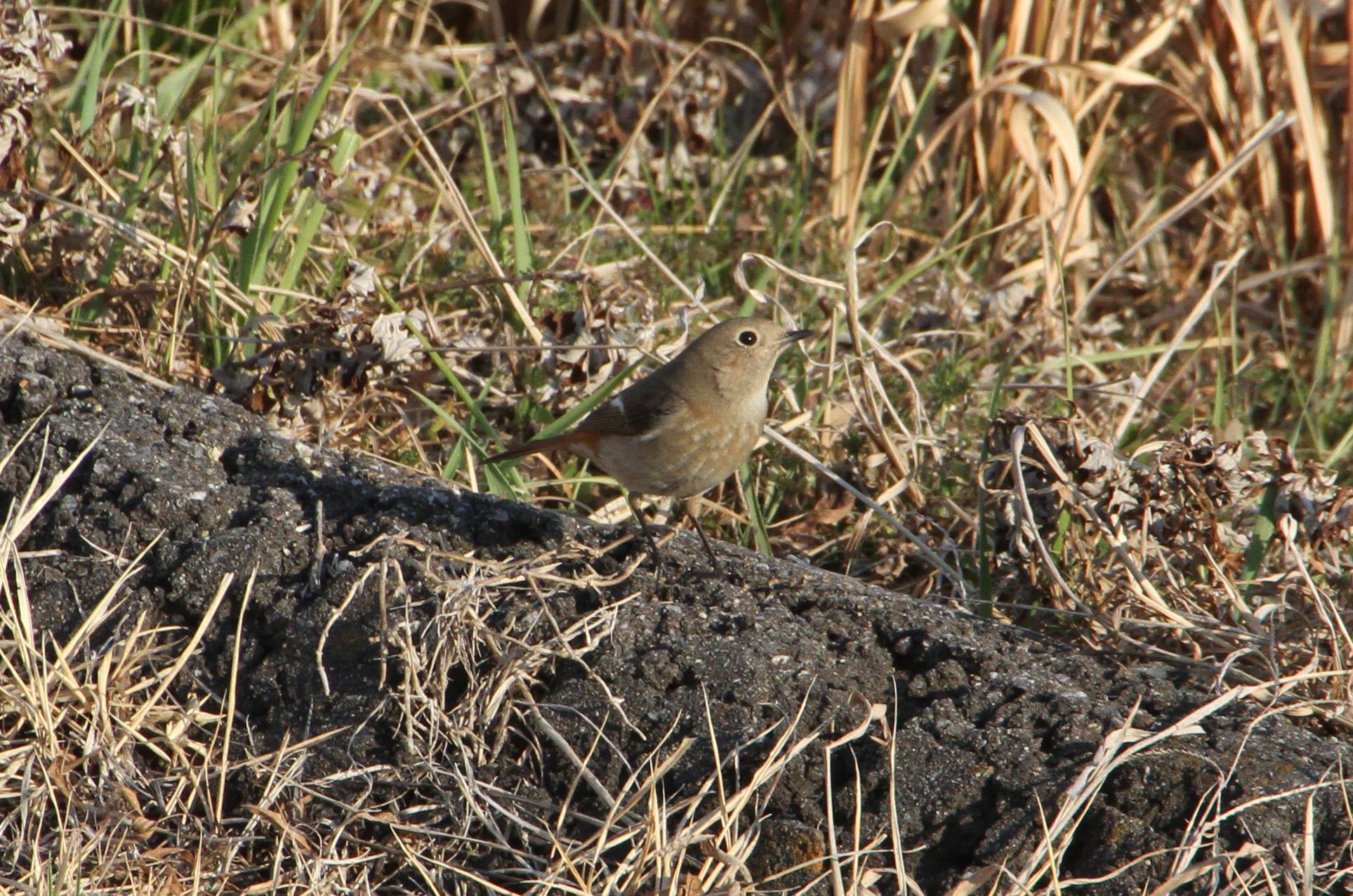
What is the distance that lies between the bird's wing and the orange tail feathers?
0.05 m

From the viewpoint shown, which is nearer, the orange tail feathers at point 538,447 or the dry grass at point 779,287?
the dry grass at point 779,287

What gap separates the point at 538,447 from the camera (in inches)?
150

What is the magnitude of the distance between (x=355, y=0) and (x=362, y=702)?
401cm

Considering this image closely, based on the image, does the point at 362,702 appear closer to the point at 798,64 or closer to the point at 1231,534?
the point at 1231,534

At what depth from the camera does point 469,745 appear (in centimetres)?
284

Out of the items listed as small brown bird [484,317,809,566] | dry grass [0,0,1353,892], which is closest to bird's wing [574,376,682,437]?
small brown bird [484,317,809,566]

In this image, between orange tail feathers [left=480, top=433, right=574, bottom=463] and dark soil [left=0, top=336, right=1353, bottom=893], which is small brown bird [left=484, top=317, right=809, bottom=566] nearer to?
orange tail feathers [left=480, top=433, right=574, bottom=463]

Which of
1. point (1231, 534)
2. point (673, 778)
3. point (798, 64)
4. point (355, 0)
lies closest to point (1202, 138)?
point (798, 64)

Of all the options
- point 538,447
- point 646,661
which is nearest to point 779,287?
point 538,447

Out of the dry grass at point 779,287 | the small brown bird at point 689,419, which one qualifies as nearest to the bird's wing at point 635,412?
the small brown bird at point 689,419

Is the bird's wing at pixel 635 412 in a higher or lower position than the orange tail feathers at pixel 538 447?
higher

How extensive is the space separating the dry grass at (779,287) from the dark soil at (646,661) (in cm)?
Result: 9

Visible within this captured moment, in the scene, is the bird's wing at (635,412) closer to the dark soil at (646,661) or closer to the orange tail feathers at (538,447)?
the orange tail feathers at (538,447)

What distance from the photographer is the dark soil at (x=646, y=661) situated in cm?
262
